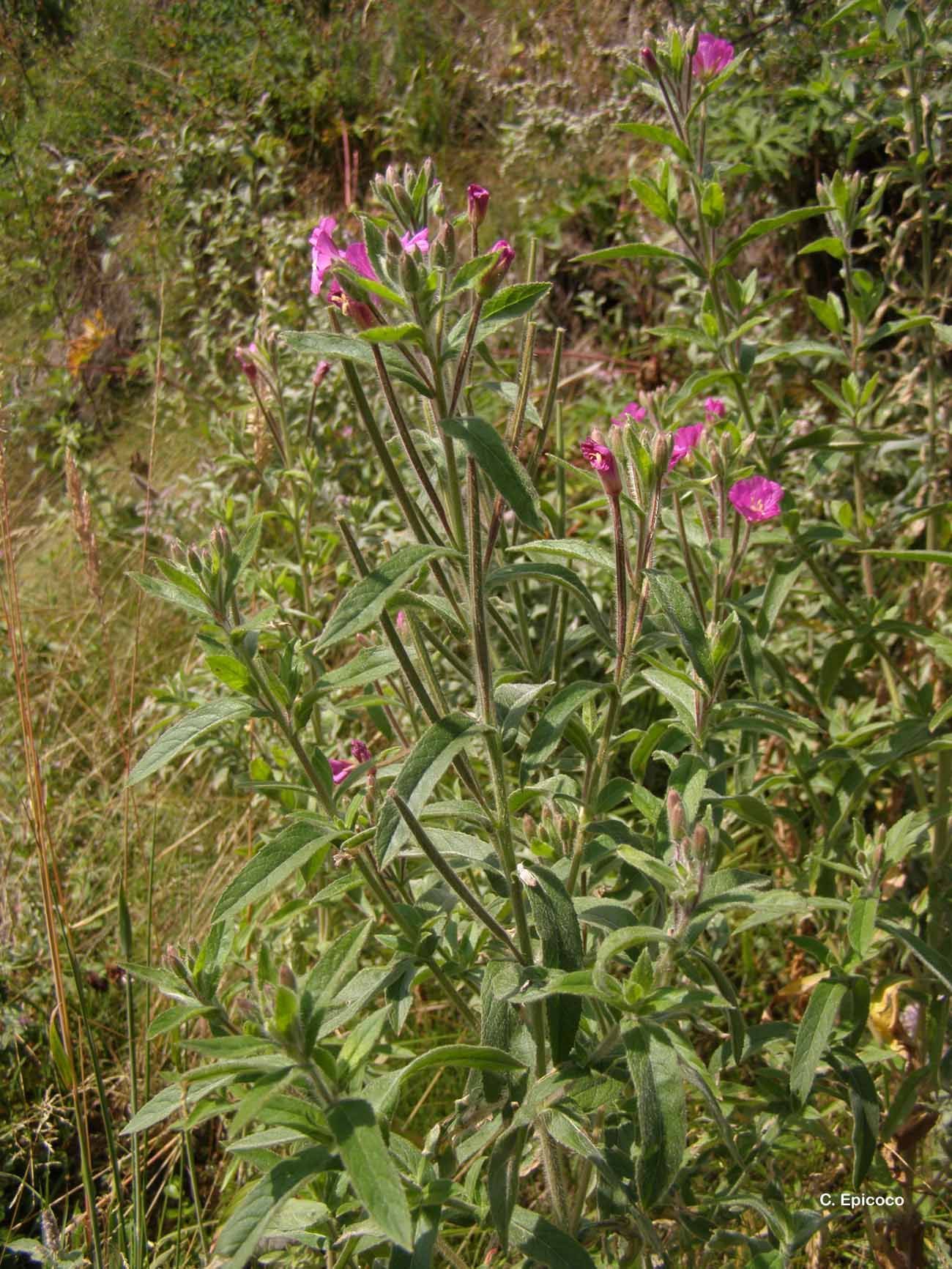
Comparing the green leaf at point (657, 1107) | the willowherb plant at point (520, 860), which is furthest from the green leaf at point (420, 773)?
the green leaf at point (657, 1107)

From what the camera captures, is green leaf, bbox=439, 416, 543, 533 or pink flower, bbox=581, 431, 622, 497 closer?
green leaf, bbox=439, 416, 543, 533

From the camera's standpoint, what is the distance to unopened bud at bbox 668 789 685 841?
130 cm

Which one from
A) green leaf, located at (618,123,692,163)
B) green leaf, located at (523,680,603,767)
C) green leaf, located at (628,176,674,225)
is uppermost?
green leaf, located at (618,123,692,163)

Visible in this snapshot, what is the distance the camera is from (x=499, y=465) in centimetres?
113

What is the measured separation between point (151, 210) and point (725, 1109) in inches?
233

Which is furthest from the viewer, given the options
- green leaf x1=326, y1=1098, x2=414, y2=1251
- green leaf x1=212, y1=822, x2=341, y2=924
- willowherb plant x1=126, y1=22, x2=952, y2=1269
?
green leaf x1=212, y1=822, x2=341, y2=924

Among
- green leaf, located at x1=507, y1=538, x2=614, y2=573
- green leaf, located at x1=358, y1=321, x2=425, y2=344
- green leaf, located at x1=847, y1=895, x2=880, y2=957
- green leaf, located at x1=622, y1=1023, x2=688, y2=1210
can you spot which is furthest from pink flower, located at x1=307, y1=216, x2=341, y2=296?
green leaf, located at x1=847, y1=895, x2=880, y2=957

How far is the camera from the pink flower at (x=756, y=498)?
171 centimetres

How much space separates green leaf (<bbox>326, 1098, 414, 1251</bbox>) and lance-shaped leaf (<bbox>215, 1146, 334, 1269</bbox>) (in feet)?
0.16

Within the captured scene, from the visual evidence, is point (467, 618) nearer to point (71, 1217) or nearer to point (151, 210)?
point (71, 1217)

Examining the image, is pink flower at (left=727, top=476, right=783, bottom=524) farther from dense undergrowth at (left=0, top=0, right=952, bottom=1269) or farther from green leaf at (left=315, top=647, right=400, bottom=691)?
green leaf at (left=315, top=647, right=400, bottom=691)

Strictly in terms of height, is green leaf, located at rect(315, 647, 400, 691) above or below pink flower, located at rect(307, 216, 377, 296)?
below

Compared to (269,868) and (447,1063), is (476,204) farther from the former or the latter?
(447,1063)

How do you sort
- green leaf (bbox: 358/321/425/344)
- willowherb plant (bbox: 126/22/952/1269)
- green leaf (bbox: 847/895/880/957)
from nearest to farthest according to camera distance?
green leaf (bbox: 358/321/425/344), willowherb plant (bbox: 126/22/952/1269), green leaf (bbox: 847/895/880/957)
